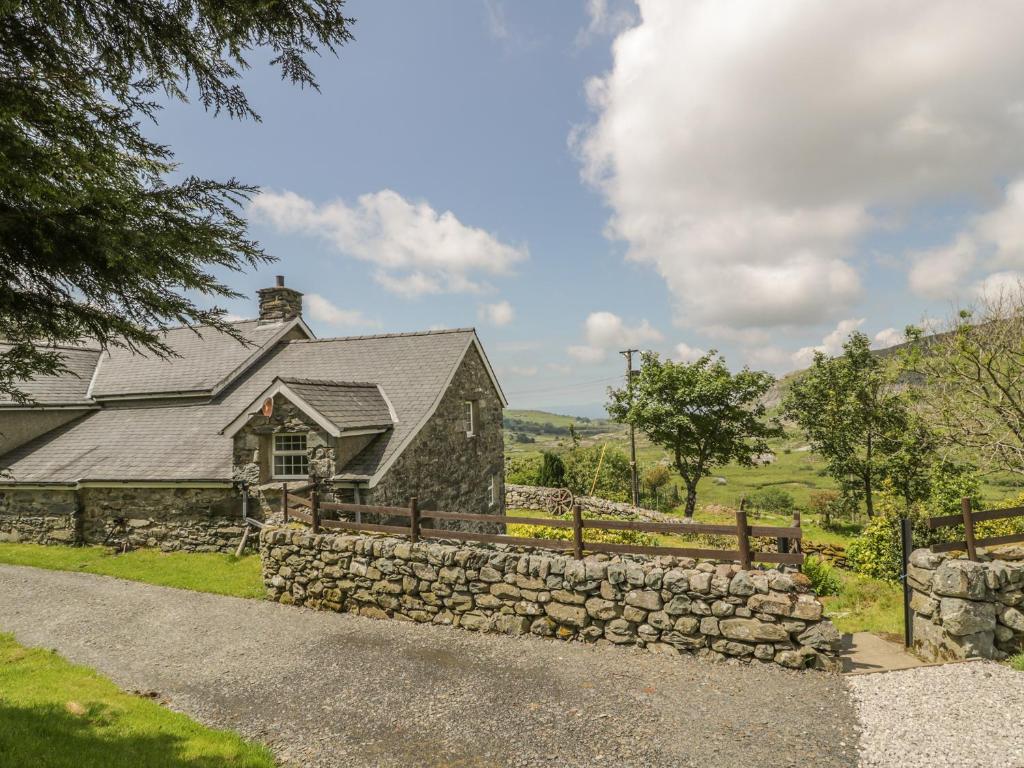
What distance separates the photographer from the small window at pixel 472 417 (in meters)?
19.5

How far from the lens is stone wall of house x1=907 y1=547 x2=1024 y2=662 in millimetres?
7457

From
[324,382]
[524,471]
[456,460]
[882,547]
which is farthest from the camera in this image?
[524,471]

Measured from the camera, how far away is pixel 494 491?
834 inches

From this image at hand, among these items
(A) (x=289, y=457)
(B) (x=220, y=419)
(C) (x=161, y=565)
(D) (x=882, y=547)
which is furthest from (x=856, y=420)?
(C) (x=161, y=565)

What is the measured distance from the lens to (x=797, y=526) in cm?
835

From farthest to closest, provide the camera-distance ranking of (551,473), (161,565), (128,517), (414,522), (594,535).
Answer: (551,473) < (594,535) < (128,517) < (161,565) < (414,522)

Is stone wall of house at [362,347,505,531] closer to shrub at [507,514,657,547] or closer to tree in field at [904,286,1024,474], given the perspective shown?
shrub at [507,514,657,547]

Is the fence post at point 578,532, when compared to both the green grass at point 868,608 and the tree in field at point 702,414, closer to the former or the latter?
the green grass at point 868,608

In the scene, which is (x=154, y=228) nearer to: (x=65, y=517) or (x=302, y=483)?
(x=302, y=483)

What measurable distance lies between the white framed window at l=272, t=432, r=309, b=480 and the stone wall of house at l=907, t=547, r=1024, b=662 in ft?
47.0

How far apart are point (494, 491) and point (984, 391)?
1668 cm

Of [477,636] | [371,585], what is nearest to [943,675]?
[477,636]

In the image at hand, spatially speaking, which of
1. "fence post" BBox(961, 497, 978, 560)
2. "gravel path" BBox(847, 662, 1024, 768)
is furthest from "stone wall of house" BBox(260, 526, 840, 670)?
"fence post" BBox(961, 497, 978, 560)

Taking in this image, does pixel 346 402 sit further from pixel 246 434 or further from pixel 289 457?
pixel 246 434
